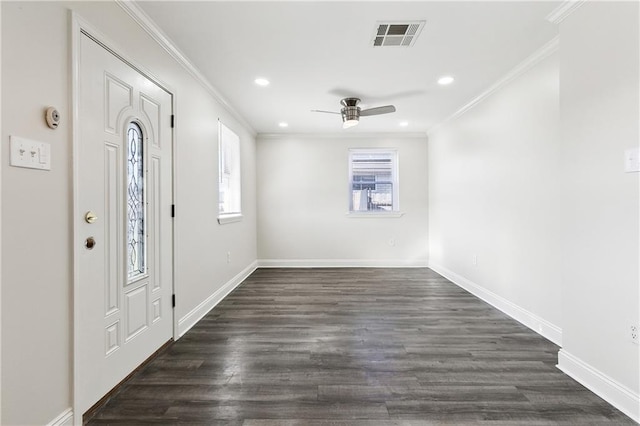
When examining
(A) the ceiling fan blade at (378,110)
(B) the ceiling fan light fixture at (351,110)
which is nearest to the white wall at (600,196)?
(A) the ceiling fan blade at (378,110)

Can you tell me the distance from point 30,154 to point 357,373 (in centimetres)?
218

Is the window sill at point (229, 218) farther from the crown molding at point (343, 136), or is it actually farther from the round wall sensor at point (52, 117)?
the round wall sensor at point (52, 117)

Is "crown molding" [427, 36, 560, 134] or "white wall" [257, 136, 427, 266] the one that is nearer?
"crown molding" [427, 36, 560, 134]

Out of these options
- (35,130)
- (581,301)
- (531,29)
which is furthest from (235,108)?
(581,301)

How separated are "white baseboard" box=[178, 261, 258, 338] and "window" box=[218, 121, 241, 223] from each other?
0.89 meters

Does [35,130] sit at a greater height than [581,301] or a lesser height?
greater

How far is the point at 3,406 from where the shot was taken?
3.85 ft

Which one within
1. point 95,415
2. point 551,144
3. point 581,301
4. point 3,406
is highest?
point 551,144

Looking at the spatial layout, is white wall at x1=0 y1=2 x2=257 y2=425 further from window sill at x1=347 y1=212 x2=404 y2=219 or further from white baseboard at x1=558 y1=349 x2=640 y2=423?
window sill at x1=347 y1=212 x2=404 y2=219

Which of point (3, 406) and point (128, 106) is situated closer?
point (3, 406)

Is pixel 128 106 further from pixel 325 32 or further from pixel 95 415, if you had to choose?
pixel 95 415

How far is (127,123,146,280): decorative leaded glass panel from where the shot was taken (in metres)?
1.97

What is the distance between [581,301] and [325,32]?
260cm

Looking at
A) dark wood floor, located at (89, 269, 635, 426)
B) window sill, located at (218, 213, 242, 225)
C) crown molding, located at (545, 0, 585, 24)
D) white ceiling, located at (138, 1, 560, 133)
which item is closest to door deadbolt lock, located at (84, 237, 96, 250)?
dark wood floor, located at (89, 269, 635, 426)
